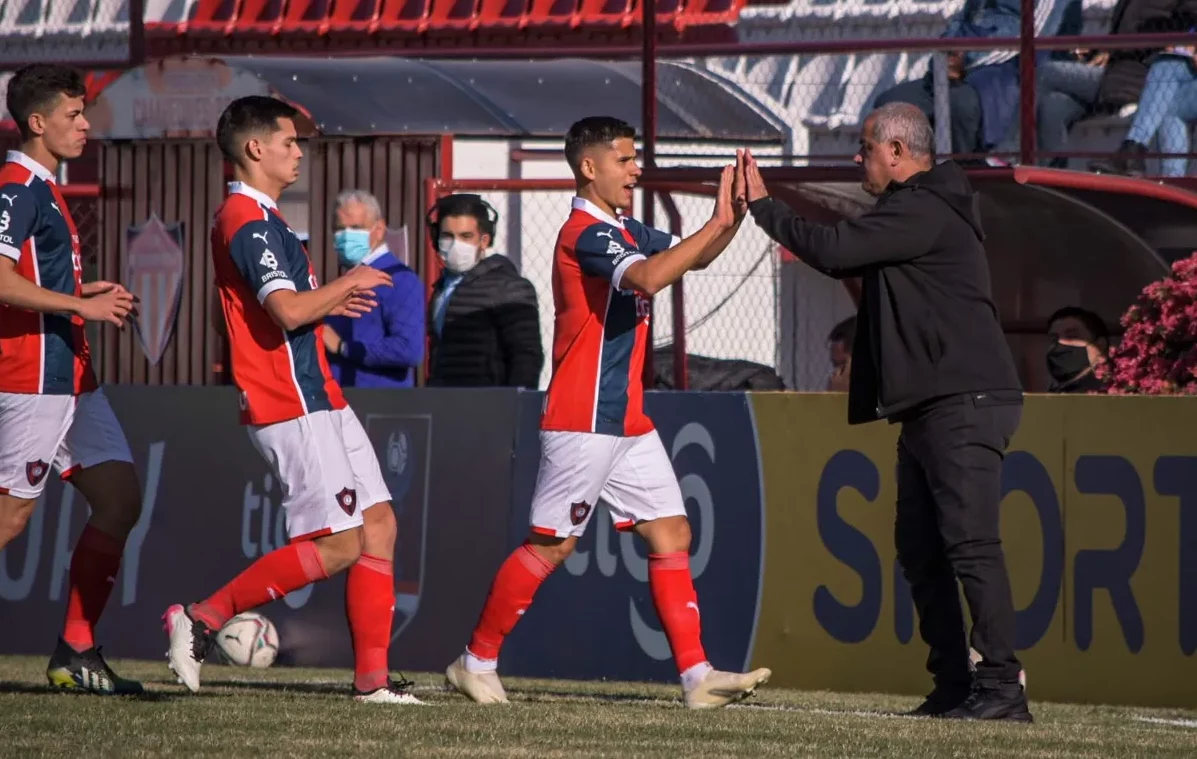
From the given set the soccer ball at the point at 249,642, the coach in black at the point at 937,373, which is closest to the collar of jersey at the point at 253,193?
the coach in black at the point at 937,373

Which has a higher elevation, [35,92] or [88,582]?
[35,92]

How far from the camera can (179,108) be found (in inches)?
529

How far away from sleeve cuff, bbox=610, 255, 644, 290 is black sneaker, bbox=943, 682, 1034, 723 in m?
1.77

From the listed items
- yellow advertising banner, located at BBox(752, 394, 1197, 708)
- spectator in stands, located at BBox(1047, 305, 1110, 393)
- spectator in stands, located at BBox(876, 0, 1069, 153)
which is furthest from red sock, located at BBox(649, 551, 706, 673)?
spectator in stands, located at BBox(876, 0, 1069, 153)

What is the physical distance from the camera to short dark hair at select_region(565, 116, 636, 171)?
7664 millimetres

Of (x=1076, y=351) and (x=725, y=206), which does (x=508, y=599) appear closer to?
(x=725, y=206)

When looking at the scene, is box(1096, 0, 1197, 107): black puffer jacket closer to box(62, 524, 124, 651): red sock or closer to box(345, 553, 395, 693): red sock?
box(345, 553, 395, 693): red sock

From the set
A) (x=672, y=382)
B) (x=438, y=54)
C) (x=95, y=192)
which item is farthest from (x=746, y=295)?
(x=95, y=192)

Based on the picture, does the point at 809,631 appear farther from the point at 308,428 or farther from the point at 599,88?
the point at 599,88

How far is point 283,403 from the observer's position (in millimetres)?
7277

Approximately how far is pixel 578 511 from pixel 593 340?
591 mm

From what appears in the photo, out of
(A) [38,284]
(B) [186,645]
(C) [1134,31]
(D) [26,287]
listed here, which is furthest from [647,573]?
A: (C) [1134,31]

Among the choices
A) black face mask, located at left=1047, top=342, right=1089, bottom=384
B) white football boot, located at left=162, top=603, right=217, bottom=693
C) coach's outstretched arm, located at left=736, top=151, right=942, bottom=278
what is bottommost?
white football boot, located at left=162, top=603, right=217, bottom=693

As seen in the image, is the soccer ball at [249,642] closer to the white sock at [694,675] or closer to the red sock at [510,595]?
the red sock at [510,595]
